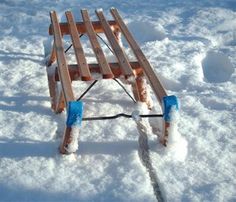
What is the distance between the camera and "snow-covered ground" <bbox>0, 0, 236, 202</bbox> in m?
2.54

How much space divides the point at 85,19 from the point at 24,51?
73cm

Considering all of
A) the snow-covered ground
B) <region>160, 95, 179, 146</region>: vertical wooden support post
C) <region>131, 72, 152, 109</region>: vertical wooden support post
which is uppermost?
<region>160, 95, 179, 146</region>: vertical wooden support post

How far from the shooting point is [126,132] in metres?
3.03

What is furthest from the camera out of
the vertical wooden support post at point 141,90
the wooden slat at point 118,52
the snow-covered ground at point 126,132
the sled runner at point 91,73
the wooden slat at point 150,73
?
the vertical wooden support post at point 141,90

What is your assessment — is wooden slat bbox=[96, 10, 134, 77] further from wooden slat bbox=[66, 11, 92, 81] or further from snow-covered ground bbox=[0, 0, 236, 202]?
snow-covered ground bbox=[0, 0, 236, 202]

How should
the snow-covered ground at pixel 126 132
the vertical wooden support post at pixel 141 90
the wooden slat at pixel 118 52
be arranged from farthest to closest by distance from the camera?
the vertical wooden support post at pixel 141 90, the wooden slat at pixel 118 52, the snow-covered ground at pixel 126 132

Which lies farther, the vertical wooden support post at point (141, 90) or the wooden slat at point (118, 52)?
the vertical wooden support post at point (141, 90)

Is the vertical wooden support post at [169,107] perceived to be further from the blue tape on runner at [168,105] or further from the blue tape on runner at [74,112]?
the blue tape on runner at [74,112]

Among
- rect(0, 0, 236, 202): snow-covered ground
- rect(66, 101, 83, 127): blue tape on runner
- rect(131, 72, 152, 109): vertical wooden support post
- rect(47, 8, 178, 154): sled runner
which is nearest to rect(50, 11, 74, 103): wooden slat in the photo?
rect(47, 8, 178, 154): sled runner

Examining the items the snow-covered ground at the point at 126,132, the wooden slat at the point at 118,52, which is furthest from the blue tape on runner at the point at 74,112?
the wooden slat at the point at 118,52

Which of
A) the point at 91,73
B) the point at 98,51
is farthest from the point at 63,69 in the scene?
the point at 98,51

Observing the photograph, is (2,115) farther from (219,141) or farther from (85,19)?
(219,141)

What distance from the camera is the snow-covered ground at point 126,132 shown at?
254 cm

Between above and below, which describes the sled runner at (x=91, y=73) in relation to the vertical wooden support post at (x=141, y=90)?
above
